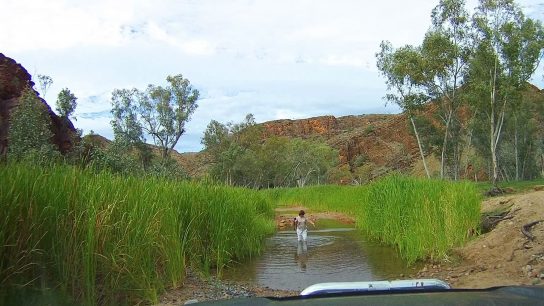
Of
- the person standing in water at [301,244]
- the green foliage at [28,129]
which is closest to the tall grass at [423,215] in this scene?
the person standing in water at [301,244]

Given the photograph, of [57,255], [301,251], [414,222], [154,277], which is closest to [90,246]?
[57,255]

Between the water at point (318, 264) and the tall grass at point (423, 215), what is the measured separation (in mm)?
557

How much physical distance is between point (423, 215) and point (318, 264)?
284 cm

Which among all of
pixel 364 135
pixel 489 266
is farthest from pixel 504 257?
pixel 364 135

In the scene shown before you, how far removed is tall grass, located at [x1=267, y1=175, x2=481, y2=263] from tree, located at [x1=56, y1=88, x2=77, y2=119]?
22949 mm

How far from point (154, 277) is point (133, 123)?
1688 inches

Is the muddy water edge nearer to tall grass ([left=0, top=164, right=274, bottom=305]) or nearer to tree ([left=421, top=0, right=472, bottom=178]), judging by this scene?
tall grass ([left=0, top=164, right=274, bottom=305])

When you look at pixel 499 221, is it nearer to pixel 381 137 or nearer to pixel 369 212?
pixel 369 212

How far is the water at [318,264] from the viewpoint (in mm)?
10602

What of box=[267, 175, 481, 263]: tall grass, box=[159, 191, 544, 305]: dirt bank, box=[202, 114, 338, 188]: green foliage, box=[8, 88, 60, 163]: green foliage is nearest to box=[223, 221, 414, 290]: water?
box=[267, 175, 481, 263]: tall grass

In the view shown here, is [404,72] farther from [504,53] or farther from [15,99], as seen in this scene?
[15,99]

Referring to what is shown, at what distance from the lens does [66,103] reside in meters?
31.8

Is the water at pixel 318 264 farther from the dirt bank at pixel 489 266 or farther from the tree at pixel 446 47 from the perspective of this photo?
the tree at pixel 446 47

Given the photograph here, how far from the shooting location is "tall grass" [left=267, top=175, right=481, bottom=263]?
449 inches
